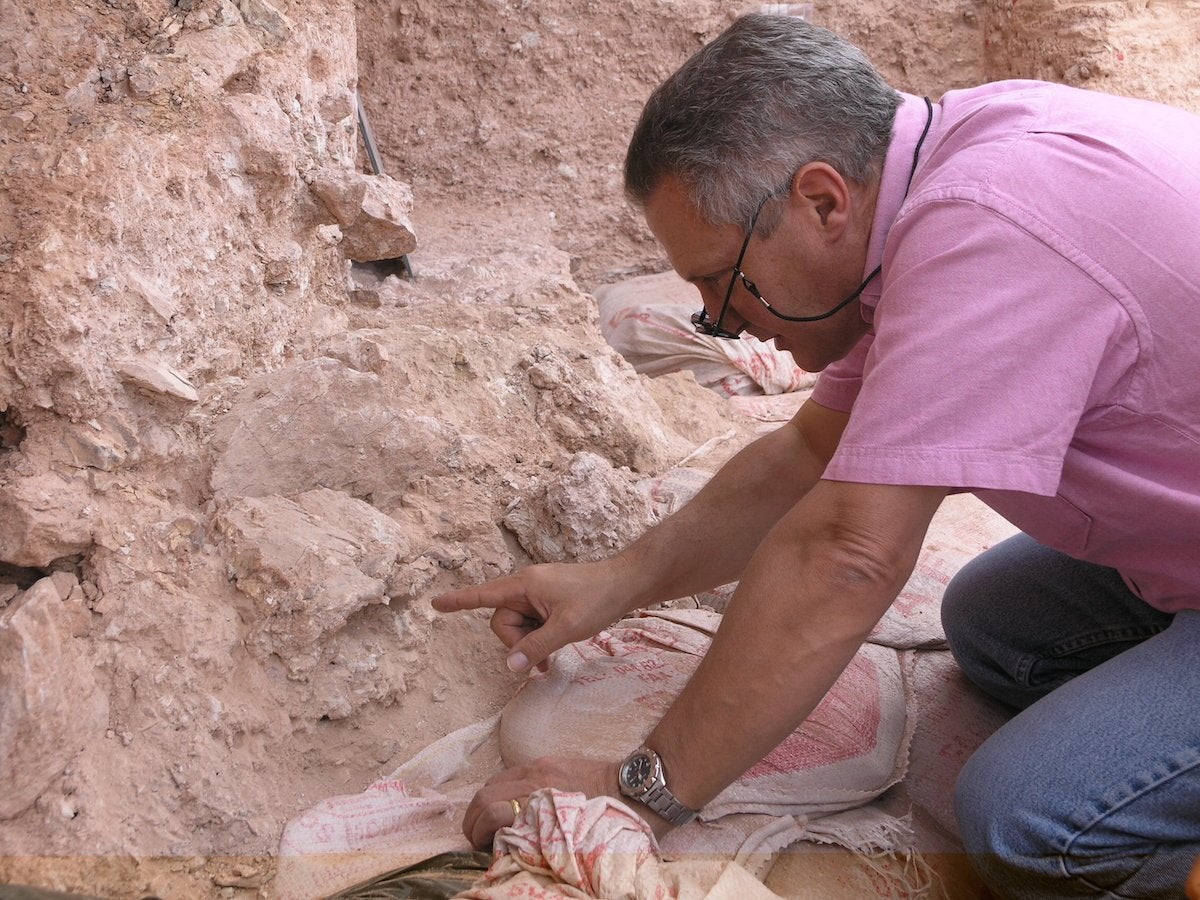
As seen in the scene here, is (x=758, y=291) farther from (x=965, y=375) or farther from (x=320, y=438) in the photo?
(x=320, y=438)

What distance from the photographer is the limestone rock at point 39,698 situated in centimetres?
135

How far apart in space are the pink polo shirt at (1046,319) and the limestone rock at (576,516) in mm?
851

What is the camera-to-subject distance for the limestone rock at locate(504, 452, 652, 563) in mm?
Result: 2066

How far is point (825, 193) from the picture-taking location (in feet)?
4.52

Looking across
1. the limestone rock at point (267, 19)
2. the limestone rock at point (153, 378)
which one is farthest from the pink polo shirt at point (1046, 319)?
the limestone rock at point (267, 19)

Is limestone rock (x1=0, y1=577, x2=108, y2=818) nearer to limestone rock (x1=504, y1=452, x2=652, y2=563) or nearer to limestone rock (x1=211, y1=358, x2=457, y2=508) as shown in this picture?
limestone rock (x1=211, y1=358, x2=457, y2=508)

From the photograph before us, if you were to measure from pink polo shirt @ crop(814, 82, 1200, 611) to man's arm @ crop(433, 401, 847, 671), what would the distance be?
0.53m

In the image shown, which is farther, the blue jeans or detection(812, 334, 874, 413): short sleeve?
detection(812, 334, 874, 413): short sleeve

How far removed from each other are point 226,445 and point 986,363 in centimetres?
130

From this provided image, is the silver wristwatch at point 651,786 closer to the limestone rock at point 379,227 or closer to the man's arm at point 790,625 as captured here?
the man's arm at point 790,625

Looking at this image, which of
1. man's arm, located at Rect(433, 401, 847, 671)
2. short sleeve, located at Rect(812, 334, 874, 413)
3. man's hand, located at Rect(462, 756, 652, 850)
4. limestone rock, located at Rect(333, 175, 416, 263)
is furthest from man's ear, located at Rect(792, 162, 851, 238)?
limestone rock, located at Rect(333, 175, 416, 263)

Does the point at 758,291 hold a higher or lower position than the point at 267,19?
lower

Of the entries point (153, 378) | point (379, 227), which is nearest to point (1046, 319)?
point (153, 378)

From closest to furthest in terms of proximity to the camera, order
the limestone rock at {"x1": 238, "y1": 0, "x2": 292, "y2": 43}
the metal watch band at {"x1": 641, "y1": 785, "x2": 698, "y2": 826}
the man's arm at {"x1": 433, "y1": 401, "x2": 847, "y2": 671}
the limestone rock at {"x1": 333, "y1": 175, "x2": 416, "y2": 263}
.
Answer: the metal watch band at {"x1": 641, "y1": 785, "x2": 698, "y2": 826} < the man's arm at {"x1": 433, "y1": 401, "x2": 847, "y2": 671} < the limestone rock at {"x1": 238, "y1": 0, "x2": 292, "y2": 43} < the limestone rock at {"x1": 333, "y1": 175, "x2": 416, "y2": 263}
